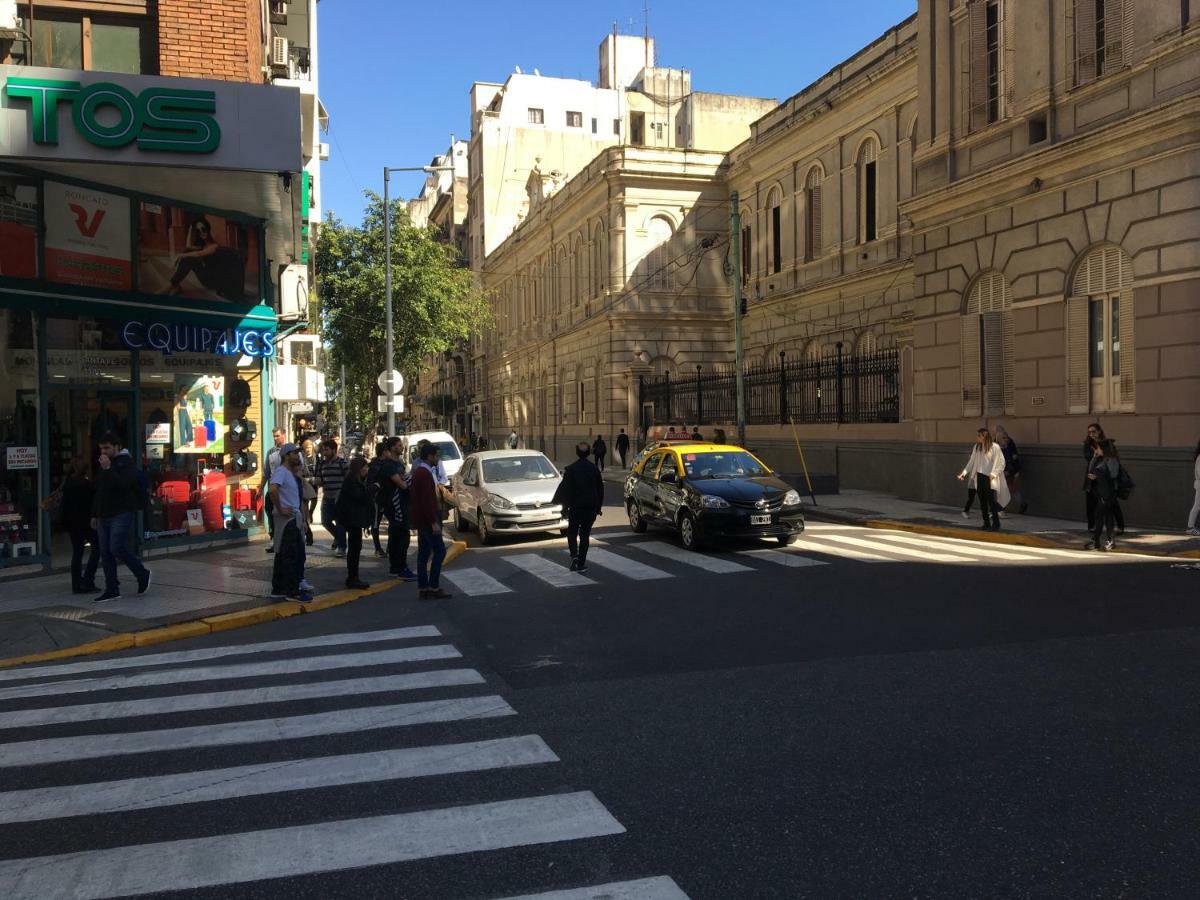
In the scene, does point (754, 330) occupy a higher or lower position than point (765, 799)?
higher

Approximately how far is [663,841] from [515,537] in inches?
540

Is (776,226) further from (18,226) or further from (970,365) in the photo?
(18,226)

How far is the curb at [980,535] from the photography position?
13375 mm

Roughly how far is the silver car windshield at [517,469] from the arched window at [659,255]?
86.5 feet

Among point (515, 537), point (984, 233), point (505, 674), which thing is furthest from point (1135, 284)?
point (505, 674)

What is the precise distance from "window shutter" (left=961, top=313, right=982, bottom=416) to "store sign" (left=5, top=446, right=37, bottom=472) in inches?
672

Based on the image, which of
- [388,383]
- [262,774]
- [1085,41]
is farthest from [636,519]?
[262,774]

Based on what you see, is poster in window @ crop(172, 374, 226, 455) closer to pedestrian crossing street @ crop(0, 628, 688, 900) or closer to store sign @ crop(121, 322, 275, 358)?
store sign @ crop(121, 322, 275, 358)

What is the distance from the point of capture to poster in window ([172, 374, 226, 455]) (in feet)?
50.7

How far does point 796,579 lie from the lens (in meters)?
11.5

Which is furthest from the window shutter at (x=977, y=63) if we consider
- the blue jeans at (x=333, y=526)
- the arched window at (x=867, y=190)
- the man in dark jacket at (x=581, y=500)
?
the blue jeans at (x=333, y=526)

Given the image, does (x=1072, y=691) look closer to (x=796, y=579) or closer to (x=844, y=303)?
(x=796, y=579)

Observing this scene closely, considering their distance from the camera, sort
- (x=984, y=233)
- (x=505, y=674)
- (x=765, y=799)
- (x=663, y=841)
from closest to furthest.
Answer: (x=663, y=841), (x=765, y=799), (x=505, y=674), (x=984, y=233)

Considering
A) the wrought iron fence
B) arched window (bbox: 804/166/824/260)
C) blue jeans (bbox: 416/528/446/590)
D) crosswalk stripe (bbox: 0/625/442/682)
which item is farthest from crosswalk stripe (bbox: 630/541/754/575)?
arched window (bbox: 804/166/824/260)
